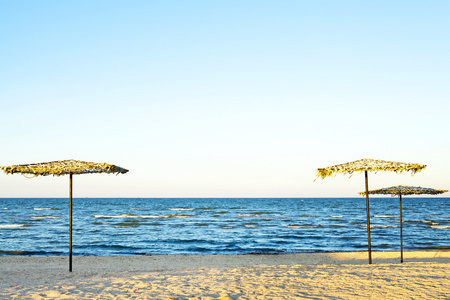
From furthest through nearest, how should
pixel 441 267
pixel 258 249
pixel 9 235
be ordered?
1. pixel 9 235
2. pixel 258 249
3. pixel 441 267

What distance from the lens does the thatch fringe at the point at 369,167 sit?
8805mm

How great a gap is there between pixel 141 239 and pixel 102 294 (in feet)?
59.8

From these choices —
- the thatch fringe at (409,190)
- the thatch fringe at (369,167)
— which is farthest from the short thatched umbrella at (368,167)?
the thatch fringe at (409,190)

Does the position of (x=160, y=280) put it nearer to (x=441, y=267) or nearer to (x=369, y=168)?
(x=369, y=168)

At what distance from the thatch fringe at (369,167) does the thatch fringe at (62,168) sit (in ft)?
17.6

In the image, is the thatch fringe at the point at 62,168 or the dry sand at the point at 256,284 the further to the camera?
the thatch fringe at the point at 62,168

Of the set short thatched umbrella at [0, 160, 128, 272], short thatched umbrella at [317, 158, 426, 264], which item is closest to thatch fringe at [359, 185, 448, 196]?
short thatched umbrella at [317, 158, 426, 264]

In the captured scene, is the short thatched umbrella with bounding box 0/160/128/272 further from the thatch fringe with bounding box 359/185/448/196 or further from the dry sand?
the thatch fringe with bounding box 359/185/448/196

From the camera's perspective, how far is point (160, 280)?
8.42 meters

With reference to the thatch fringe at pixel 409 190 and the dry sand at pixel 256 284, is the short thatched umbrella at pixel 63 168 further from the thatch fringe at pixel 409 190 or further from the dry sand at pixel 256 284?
the thatch fringe at pixel 409 190

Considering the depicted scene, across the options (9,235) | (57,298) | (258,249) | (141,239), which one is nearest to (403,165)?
(57,298)

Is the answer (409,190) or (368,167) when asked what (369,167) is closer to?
(368,167)

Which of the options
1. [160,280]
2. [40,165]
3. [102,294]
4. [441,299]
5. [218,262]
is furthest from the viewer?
[218,262]

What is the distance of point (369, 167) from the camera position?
8984mm
